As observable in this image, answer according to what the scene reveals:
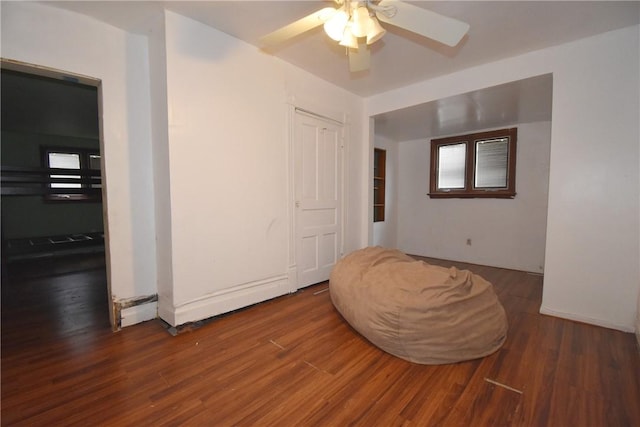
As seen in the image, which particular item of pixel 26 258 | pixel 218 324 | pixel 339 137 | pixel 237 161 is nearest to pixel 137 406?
pixel 218 324

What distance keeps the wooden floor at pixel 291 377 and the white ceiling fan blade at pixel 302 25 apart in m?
2.20

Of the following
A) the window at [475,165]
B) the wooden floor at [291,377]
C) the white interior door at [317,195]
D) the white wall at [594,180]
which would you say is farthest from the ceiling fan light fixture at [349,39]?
the window at [475,165]

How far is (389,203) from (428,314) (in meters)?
3.78

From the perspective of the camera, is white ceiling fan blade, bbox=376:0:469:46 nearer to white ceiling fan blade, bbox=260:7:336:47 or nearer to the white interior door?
white ceiling fan blade, bbox=260:7:336:47

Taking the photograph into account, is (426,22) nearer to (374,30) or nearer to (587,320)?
(374,30)

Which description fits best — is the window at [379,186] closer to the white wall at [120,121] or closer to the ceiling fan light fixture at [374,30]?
the ceiling fan light fixture at [374,30]

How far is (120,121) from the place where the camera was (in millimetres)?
2203

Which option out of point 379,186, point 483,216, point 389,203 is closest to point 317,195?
point 379,186

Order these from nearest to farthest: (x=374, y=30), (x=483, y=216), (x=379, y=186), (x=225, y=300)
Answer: (x=374, y=30)
(x=225, y=300)
(x=483, y=216)
(x=379, y=186)

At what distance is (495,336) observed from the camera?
1862 mm

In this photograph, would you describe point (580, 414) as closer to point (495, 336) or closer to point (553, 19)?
point (495, 336)

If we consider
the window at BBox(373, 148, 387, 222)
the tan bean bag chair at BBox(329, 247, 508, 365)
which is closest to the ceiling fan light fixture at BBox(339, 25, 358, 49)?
the tan bean bag chair at BBox(329, 247, 508, 365)

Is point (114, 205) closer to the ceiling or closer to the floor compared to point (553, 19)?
closer to the floor

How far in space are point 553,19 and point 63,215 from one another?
799cm
